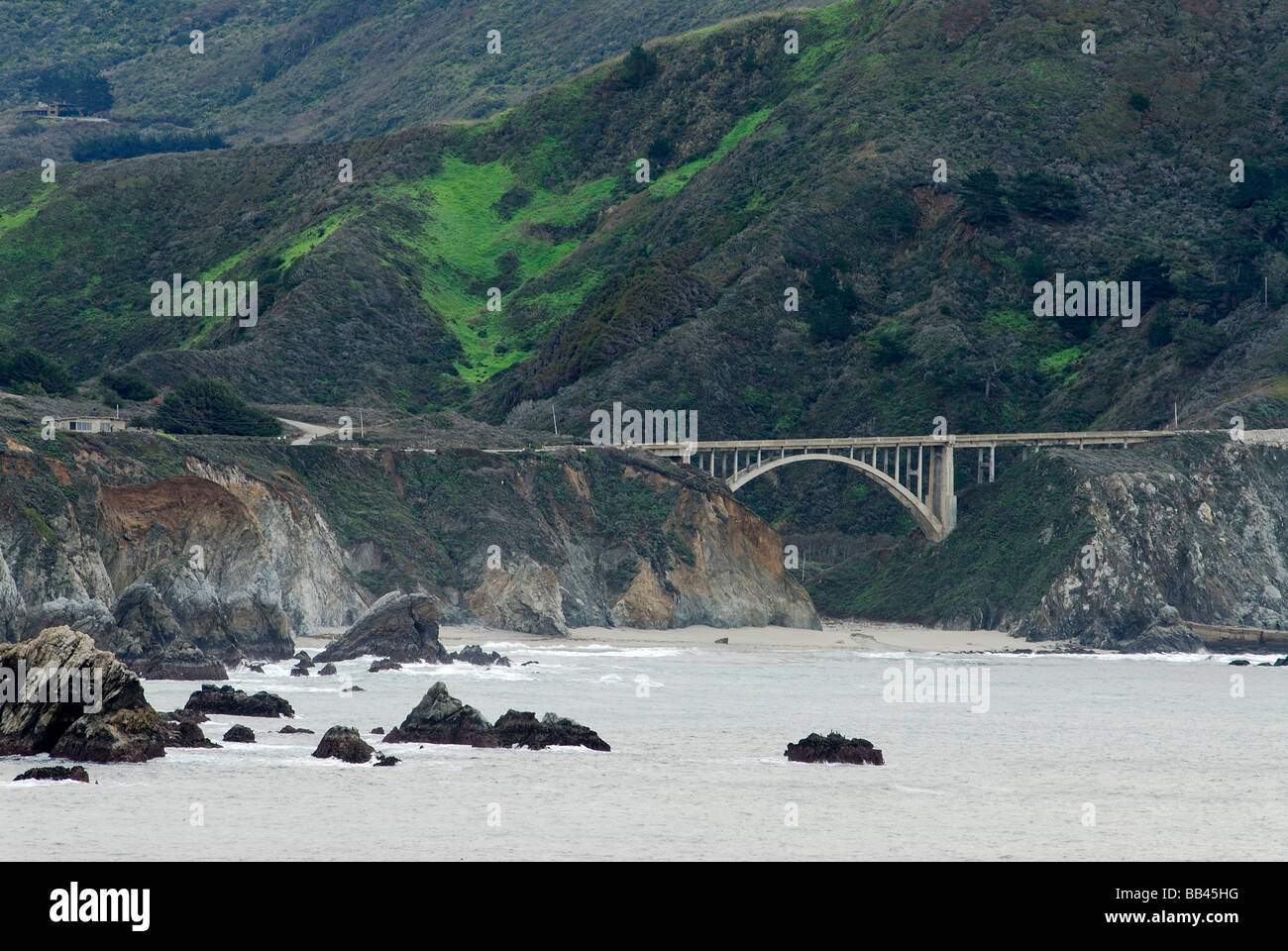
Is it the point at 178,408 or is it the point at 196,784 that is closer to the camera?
the point at 196,784

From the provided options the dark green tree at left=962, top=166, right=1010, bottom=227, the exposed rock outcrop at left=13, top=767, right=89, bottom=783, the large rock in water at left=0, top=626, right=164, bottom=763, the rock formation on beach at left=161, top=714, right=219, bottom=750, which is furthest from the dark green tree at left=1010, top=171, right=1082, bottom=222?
the exposed rock outcrop at left=13, top=767, right=89, bottom=783

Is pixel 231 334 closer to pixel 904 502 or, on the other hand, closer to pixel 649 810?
pixel 904 502

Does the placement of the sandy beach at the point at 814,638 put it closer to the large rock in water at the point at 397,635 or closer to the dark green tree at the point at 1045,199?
the large rock in water at the point at 397,635

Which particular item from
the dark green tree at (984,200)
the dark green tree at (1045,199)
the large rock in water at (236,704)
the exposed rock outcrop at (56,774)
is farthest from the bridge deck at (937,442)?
the exposed rock outcrop at (56,774)

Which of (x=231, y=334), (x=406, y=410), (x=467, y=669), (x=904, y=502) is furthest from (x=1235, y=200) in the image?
(x=467, y=669)

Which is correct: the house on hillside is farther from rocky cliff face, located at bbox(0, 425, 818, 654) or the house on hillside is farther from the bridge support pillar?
the bridge support pillar

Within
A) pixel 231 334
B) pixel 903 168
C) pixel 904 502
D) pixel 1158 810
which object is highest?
pixel 903 168
